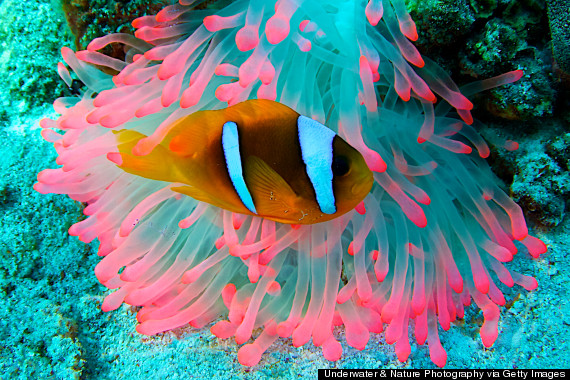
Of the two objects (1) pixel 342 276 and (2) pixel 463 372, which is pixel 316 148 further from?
(2) pixel 463 372

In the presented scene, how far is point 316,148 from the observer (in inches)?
32.7

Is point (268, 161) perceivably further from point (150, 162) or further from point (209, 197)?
point (150, 162)

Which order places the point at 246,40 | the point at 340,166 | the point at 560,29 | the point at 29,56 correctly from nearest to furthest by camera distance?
1. the point at 340,166
2. the point at 246,40
3. the point at 560,29
4. the point at 29,56

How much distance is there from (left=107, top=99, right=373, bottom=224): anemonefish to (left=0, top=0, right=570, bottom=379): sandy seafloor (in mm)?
621

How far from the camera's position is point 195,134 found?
3.02 ft

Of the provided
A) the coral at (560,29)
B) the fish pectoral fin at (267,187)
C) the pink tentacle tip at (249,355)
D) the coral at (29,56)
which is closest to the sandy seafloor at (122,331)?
the pink tentacle tip at (249,355)

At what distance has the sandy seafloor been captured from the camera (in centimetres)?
122

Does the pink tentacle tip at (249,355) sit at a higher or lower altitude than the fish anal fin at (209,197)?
lower

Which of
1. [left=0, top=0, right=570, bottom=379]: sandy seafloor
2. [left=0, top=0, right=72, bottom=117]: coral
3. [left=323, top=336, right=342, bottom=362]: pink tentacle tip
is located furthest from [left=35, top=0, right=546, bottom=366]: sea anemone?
[left=0, top=0, right=72, bottom=117]: coral

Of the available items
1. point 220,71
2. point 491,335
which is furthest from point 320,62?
point 491,335

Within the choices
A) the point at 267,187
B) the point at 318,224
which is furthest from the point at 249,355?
the point at 267,187

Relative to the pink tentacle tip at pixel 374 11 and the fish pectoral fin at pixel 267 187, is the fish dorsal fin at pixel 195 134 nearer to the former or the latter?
the fish pectoral fin at pixel 267 187

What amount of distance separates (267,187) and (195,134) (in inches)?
8.6

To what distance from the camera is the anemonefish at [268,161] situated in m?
0.83
